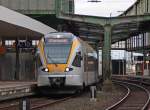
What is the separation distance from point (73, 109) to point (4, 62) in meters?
26.5

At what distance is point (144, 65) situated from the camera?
78750mm

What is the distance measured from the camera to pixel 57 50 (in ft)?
86.6

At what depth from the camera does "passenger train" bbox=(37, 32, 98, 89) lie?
2573 cm

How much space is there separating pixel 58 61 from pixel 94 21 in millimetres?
12309

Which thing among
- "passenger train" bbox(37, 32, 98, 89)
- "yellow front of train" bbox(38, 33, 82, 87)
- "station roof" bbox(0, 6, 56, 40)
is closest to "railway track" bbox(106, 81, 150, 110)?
"passenger train" bbox(37, 32, 98, 89)

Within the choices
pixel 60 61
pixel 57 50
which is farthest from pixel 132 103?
pixel 57 50

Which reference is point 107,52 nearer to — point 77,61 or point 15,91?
point 77,61

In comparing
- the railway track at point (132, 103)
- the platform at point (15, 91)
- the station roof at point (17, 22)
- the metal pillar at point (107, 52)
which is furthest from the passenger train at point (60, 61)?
the metal pillar at point (107, 52)

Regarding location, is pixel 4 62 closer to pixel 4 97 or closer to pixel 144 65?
pixel 4 97

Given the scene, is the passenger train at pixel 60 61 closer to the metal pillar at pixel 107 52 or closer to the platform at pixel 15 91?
the platform at pixel 15 91

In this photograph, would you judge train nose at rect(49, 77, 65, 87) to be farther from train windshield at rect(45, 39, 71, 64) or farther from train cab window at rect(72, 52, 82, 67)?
train cab window at rect(72, 52, 82, 67)

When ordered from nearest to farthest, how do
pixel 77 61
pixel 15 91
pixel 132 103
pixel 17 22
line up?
pixel 132 103, pixel 15 91, pixel 77 61, pixel 17 22

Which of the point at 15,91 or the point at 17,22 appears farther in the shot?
the point at 17,22

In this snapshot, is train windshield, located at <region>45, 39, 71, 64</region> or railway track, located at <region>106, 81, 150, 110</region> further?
train windshield, located at <region>45, 39, 71, 64</region>
